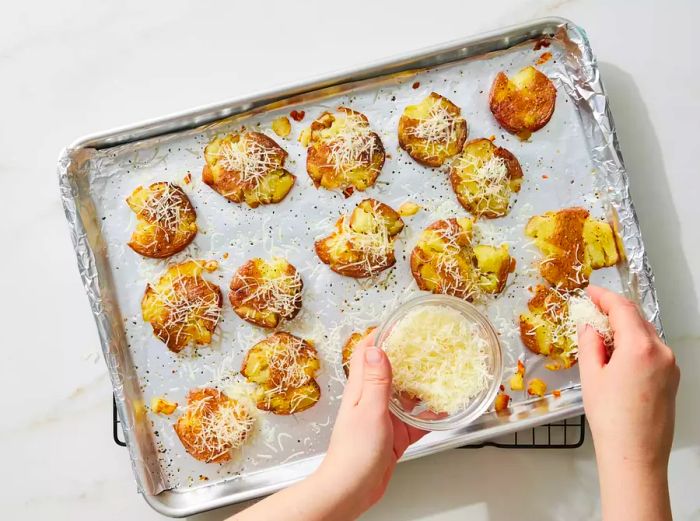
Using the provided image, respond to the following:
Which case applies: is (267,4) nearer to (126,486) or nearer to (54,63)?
(54,63)

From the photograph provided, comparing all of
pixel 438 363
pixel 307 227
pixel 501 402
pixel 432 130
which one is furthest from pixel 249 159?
pixel 501 402

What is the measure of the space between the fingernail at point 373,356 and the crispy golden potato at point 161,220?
2.16 feet

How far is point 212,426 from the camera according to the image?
167 cm

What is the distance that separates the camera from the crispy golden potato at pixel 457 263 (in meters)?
1.69

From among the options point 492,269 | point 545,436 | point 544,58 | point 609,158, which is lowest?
point 545,436

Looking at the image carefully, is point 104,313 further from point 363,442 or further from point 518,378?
point 518,378

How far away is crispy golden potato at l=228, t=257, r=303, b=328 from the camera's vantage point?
1.69m

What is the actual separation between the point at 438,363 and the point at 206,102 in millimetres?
984

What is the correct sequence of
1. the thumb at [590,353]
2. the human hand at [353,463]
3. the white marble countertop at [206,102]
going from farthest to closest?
1. the white marble countertop at [206,102]
2. the thumb at [590,353]
3. the human hand at [353,463]

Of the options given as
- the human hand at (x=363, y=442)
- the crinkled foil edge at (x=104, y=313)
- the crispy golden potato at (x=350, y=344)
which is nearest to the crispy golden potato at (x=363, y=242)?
the crispy golden potato at (x=350, y=344)

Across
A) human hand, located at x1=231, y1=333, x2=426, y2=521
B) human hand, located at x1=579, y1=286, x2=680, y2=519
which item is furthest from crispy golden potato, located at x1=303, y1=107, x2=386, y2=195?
human hand, located at x1=579, y1=286, x2=680, y2=519

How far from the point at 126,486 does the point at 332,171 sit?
1.08 m

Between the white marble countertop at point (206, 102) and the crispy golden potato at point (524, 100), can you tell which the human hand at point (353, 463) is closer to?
the white marble countertop at point (206, 102)

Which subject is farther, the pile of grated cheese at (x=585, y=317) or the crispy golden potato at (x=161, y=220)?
the crispy golden potato at (x=161, y=220)
